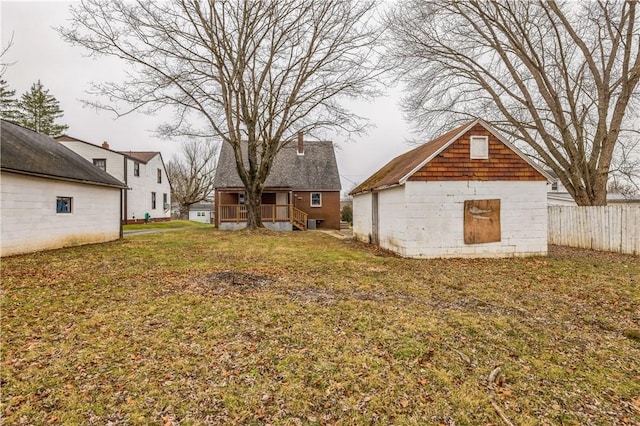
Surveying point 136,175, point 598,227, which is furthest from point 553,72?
point 136,175

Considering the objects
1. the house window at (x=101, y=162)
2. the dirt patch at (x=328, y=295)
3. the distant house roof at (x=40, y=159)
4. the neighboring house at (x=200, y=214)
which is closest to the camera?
the dirt patch at (x=328, y=295)

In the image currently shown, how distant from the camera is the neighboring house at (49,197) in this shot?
1005 cm

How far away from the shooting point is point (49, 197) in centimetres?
1141

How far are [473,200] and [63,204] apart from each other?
1523 centimetres

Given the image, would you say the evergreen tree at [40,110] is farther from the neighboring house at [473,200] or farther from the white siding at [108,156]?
the neighboring house at [473,200]

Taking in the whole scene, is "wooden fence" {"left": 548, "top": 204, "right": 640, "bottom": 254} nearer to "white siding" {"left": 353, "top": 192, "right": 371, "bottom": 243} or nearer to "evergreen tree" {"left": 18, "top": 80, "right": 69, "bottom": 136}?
"white siding" {"left": 353, "top": 192, "right": 371, "bottom": 243}

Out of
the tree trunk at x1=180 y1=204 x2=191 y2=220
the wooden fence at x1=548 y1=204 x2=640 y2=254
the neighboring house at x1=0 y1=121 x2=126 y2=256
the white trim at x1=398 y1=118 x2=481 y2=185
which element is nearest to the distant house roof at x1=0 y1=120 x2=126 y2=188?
the neighboring house at x1=0 y1=121 x2=126 y2=256

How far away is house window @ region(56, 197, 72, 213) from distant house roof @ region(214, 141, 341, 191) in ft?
37.5

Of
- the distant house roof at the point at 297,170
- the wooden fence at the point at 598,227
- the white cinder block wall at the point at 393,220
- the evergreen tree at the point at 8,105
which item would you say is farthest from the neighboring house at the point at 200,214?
the wooden fence at the point at 598,227

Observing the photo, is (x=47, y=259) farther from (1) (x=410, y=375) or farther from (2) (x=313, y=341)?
(1) (x=410, y=375)

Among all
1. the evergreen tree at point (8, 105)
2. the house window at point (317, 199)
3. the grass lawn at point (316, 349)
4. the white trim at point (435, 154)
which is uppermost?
the evergreen tree at point (8, 105)

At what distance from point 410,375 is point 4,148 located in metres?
13.9

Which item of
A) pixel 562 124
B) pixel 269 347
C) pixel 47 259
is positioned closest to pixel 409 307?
pixel 269 347

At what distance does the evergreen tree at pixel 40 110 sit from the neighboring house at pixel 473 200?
4526 cm
